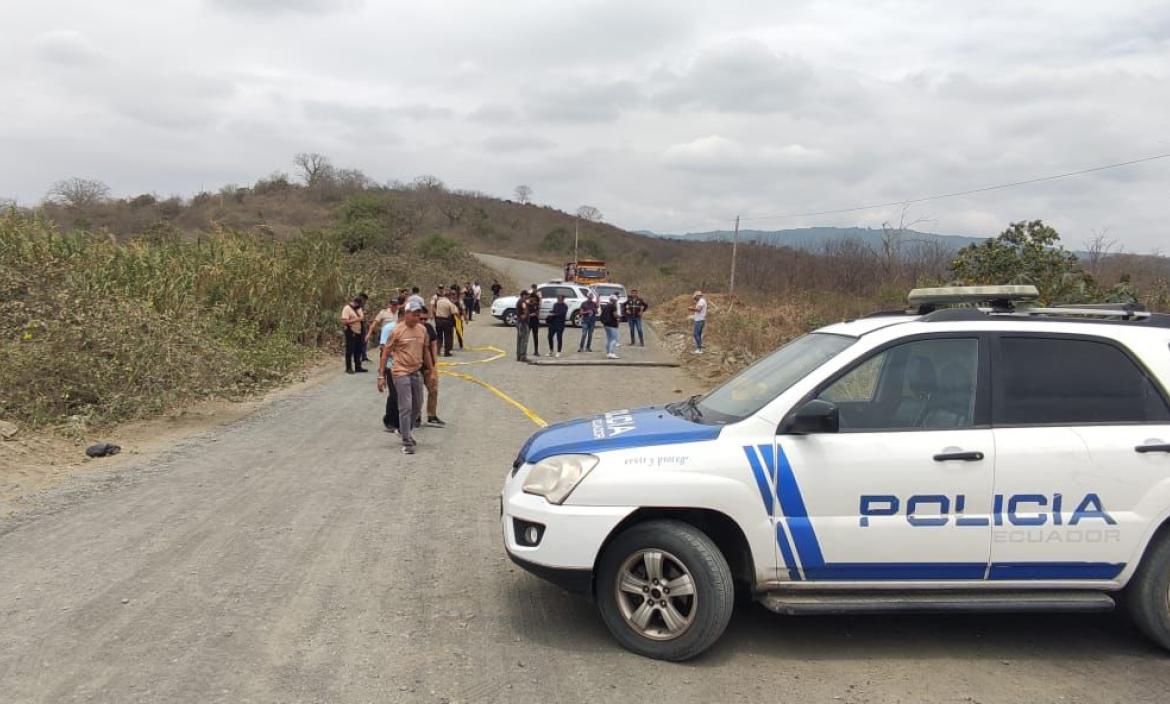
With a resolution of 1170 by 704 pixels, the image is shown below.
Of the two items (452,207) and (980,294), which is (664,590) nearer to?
(980,294)

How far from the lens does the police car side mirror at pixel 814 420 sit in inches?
160

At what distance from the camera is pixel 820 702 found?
3.76m

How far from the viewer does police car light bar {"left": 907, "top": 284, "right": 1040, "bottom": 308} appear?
468 cm

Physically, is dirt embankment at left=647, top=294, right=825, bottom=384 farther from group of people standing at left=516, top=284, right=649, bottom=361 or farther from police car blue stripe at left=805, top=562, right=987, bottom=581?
police car blue stripe at left=805, top=562, right=987, bottom=581

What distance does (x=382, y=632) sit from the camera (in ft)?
14.6

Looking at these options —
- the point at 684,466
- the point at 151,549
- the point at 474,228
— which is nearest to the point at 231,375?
the point at 151,549

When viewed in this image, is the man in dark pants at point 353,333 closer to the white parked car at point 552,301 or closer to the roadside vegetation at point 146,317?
the roadside vegetation at point 146,317

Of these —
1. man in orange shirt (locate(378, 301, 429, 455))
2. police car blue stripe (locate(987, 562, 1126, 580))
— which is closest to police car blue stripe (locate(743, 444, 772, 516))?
police car blue stripe (locate(987, 562, 1126, 580))

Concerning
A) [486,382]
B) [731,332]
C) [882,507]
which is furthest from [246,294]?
[882,507]

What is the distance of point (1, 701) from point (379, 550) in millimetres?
2546

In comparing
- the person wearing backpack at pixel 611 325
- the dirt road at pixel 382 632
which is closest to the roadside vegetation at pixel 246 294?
the person wearing backpack at pixel 611 325

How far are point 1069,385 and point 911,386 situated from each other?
0.80 metres

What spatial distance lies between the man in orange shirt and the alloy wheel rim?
5881mm

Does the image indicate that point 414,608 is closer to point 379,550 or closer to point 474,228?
point 379,550
